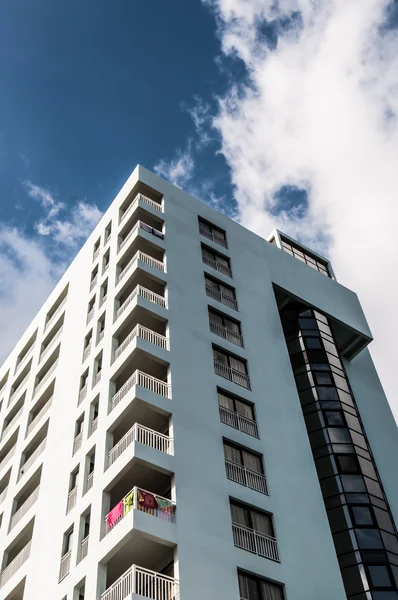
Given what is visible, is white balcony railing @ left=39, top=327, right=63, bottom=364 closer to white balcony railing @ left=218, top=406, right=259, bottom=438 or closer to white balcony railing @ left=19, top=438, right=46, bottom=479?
white balcony railing @ left=19, top=438, right=46, bottom=479

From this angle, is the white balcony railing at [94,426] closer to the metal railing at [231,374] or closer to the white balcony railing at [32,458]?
the metal railing at [231,374]

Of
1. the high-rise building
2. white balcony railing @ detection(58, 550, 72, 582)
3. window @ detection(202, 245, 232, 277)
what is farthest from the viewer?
window @ detection(202, 245, 232, 277)

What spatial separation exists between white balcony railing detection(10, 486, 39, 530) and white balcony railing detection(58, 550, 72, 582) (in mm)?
6761

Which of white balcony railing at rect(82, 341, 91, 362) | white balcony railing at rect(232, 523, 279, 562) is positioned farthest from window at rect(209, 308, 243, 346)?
white balcony railing at rect(232, 523, 279, 562)

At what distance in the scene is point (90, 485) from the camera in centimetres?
2955

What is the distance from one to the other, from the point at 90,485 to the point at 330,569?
1051 centimetres

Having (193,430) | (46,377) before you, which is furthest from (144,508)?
(46,377)

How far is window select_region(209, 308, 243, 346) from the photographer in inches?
1409

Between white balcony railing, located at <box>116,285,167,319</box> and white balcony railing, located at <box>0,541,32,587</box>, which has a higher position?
white balcony railing, located at <box>116,285,167,319</box>

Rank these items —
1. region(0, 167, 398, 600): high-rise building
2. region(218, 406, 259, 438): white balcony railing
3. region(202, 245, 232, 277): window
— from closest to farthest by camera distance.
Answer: region(0, 167, 398, 600): high-rise building → region(218, 406, 259, 438): white balcony railing → region(202, 245, 232, 277): window

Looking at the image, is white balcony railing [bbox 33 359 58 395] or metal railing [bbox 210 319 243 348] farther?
white balcony railing [bbox 33 359 58 395]

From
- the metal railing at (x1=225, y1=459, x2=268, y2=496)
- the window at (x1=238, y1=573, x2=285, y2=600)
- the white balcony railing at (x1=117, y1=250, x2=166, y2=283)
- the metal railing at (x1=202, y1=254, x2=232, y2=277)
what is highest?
the metal railing at (x1=202, y1=254, x2=232, y2=277)

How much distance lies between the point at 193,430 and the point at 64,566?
754 cm

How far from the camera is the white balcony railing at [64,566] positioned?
2789 centimetres
